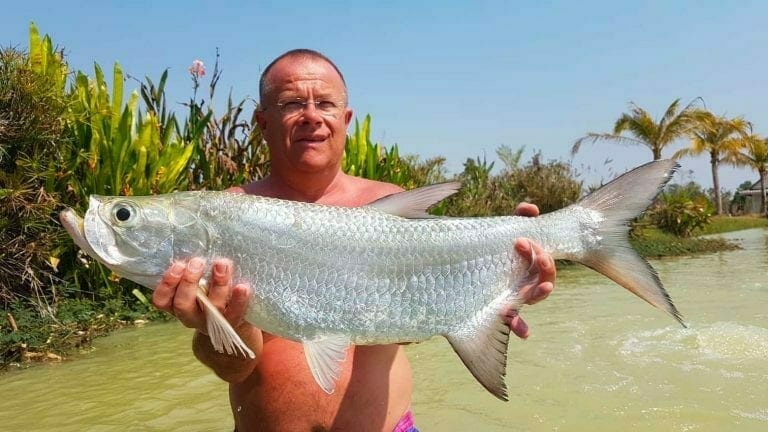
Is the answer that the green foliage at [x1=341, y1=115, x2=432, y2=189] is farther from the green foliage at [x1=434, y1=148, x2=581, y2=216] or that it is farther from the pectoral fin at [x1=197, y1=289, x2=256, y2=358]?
the pectoral fin at [x1=197, y1=289, x2=256, y2=358]

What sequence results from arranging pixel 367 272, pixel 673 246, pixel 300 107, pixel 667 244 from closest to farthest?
pixel 367 272, pixel 300 107, pixel 673 246, pixel 667 244

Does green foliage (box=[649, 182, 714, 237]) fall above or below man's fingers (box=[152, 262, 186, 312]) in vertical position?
below

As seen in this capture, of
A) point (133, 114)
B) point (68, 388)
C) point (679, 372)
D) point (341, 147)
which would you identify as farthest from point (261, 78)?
point (133, 114)

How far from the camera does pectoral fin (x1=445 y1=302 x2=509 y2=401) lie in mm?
2707

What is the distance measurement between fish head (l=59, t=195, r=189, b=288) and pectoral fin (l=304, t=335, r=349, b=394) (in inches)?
25.9

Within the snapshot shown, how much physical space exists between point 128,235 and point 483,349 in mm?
1484

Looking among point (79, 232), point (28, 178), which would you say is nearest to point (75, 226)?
point (79, 232)

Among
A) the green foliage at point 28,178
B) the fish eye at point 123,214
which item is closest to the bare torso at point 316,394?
the fish eye at point 123,214

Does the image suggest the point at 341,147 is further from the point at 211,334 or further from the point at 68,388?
the point at 68,388

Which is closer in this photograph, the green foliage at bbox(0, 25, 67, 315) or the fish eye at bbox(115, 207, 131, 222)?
the fish eye at bbox(115, 207, 131, 222)

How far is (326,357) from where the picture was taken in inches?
101

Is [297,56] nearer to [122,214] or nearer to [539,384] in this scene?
[122,214]

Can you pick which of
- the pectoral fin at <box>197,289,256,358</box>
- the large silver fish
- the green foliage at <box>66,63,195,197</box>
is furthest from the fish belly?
the green foliage at <box>66,63,195,197</box>

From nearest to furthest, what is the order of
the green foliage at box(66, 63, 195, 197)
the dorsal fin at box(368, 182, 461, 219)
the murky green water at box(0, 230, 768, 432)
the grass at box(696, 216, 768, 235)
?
the dorsal fin at box(368, 182, 461, 219) < the murky green water at box(0, 230, 768, 432) < the green foliage at box(66, 63, 195, 197) < the grass at box(696, 216, 768, 235)
